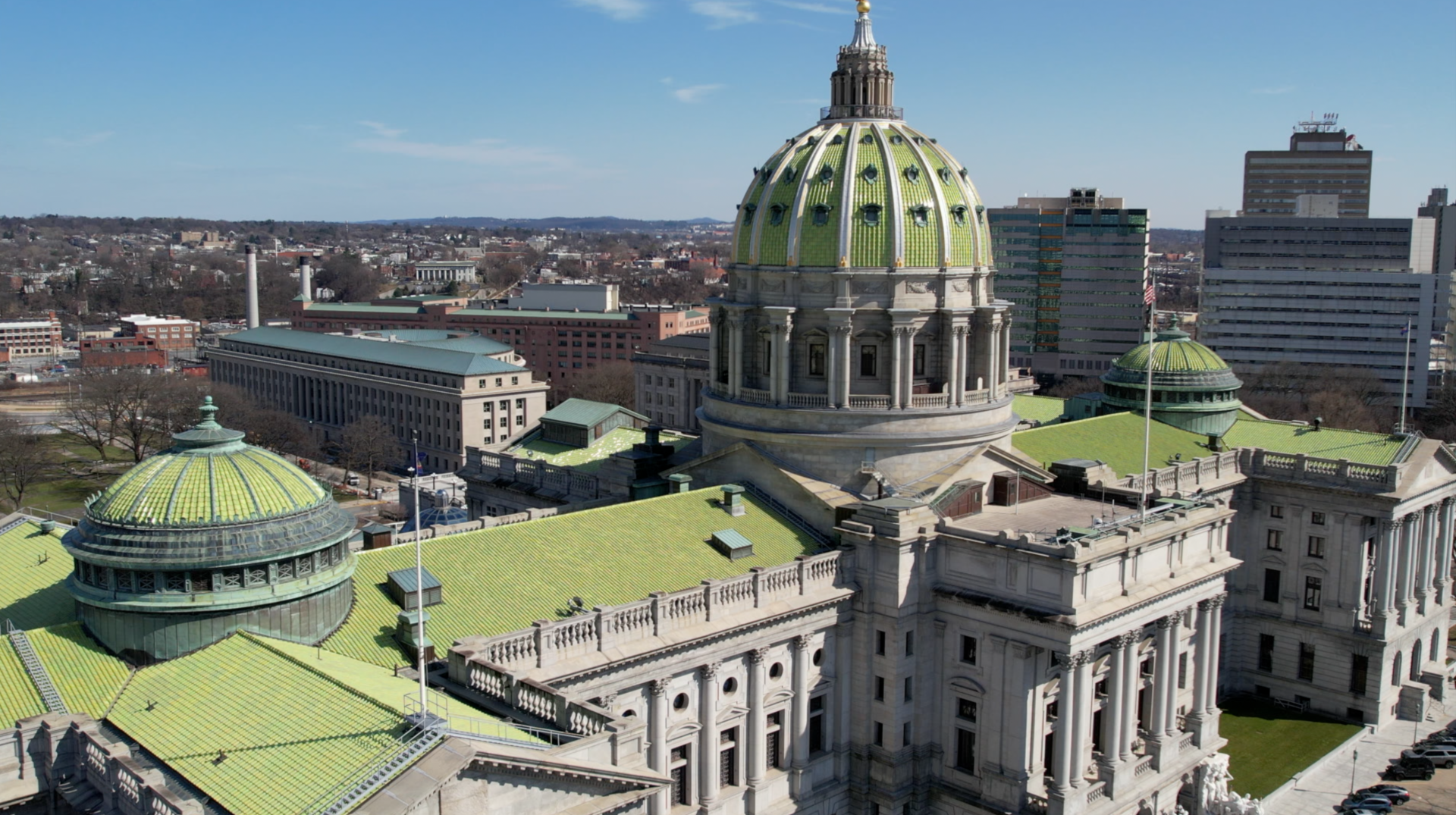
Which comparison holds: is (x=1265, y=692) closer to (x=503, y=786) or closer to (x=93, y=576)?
(x=503, y=786)

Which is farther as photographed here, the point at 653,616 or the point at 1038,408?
the point at 1038,408

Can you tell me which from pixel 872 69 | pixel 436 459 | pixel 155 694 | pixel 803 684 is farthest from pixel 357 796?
pixel 436 459

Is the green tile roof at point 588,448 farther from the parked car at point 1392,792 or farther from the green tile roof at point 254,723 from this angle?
the parked car at point 1392,792

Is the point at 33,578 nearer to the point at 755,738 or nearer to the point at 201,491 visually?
the point at 201,491

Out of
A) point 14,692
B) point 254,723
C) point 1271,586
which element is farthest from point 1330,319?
point 14,692

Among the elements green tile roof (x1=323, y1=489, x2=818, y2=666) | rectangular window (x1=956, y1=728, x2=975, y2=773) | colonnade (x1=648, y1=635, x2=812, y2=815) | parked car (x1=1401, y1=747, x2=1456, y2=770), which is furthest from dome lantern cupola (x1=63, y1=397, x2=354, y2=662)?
parked car (x1=1401, y1=747, x2=1456, y2=770)

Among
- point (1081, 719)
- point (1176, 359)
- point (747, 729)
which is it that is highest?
point (1176, 359)

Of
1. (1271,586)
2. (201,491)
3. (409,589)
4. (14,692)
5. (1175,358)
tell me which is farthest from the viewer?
(1175,358)
